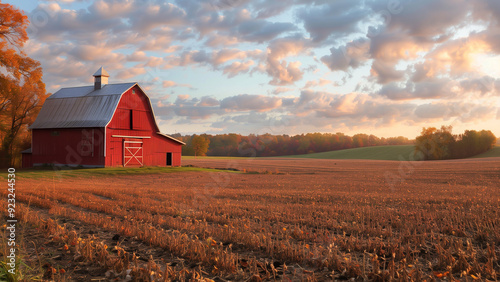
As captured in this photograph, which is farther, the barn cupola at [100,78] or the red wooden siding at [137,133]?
the barn cupola at [100,78]

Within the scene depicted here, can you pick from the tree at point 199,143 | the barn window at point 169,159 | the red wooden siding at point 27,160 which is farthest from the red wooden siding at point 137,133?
the tree at point 199,143

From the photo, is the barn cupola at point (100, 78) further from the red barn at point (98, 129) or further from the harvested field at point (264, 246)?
the harvested field at point (264, 246)

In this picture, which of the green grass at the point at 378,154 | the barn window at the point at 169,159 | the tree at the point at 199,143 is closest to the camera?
the barn window at the point at 169,159

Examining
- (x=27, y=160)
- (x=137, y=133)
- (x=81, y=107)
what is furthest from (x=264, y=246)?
(x=27, y=160)

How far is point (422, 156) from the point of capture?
101 meters

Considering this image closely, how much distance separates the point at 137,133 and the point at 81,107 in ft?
22.5

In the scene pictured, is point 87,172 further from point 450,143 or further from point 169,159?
point 450,143

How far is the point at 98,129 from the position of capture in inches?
1508

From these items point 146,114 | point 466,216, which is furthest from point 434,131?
point 466,216

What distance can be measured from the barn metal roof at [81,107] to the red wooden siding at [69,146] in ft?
2.53

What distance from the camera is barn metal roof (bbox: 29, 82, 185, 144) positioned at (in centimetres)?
3931

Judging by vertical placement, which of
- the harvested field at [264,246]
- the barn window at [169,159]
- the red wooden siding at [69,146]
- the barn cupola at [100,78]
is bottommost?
the harvested field at [264,246]

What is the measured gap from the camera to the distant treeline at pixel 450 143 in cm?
10031

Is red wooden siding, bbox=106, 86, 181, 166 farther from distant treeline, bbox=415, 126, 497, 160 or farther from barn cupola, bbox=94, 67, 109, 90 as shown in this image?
distant treeline, bbox=415, 126, 497, 160
